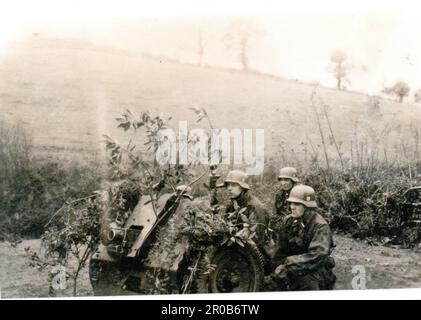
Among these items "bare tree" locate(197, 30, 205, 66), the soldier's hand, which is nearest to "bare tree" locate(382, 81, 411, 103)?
"bare tree" locate(197, 30, 205, 66)

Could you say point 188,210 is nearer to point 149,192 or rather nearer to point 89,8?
point 149,192

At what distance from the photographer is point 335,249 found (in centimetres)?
569

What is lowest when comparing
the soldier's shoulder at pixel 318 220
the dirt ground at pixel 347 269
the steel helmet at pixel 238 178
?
the dirt ground at pixel 347 269

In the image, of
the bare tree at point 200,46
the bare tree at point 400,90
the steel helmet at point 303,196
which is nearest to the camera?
the steel helmet at point 303,196

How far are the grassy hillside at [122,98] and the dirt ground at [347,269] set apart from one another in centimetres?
94

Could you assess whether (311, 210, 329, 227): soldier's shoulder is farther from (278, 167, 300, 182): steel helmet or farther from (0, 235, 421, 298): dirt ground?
(278, 167, 300, 182): steel helmet

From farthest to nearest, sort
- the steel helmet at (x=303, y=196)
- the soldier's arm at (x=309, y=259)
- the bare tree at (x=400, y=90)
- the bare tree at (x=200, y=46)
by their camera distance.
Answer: the bare tree at (x=400, y=90)
the bare tree at (x=200, y=46)
the steel helmet at (x=303, y=196)
the soldier's arm at (x=309, y=259)

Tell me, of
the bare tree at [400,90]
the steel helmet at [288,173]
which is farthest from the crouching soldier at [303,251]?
the bare tree at [400,90]

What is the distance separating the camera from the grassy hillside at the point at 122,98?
5.67 meters

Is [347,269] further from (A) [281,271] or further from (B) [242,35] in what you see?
(B) [242,35]

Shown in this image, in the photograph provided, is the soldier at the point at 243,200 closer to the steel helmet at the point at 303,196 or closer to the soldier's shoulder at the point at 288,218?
the soldier's shoulder at the point at 288,218

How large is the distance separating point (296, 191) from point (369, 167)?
0.83 metres

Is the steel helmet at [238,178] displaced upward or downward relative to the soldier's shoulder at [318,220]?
upward

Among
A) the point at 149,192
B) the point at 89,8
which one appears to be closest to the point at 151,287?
the point at 149,192
